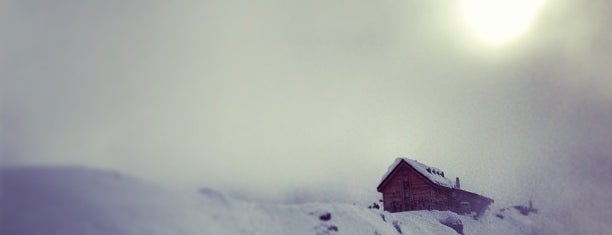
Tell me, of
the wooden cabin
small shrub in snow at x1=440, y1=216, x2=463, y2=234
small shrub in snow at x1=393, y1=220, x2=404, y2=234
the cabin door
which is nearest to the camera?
small shrub in snow at x1=393, y1=220, x2=404, y2=234

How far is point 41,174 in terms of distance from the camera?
12.1 m

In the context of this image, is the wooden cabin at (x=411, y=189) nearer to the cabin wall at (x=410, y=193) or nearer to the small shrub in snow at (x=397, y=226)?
the cabin wall at (x=410, y=193)

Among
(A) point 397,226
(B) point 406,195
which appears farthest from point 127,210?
(B) point 406,195

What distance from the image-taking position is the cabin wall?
3136 centimetres

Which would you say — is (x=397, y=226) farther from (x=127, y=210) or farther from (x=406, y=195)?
(x=406, y=195)

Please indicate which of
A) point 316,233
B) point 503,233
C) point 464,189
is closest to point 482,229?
point 503,233

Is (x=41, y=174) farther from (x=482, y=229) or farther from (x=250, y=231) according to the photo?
(x=482, y=229)

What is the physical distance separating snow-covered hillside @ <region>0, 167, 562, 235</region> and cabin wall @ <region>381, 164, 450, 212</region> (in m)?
17.4

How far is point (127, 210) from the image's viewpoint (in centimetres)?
1074

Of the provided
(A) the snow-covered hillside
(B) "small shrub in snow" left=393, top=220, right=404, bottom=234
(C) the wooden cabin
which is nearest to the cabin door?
(C) the wooden cabin

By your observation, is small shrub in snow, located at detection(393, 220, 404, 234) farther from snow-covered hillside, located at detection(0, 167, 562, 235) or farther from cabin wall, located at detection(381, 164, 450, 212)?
cabin wall, located at detection(381, 164, 450, 212)

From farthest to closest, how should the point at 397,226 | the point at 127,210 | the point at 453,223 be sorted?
1. the point at 453,223
2. the point at 397,226
3. the point at 127,210

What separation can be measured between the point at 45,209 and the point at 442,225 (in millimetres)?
19638

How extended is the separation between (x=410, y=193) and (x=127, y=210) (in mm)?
25227
